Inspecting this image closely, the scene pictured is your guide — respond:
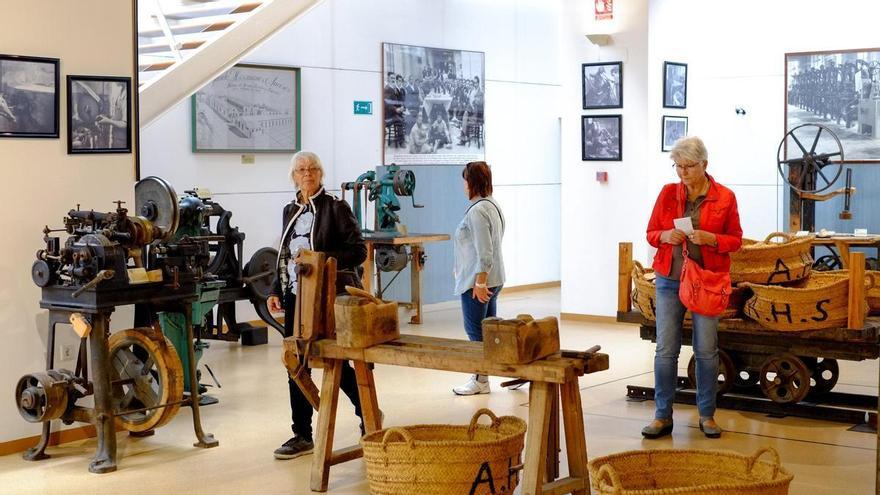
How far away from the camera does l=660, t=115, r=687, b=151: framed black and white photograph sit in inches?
440

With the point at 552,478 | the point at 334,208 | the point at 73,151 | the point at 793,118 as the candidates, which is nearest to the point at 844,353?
the point at 552,478

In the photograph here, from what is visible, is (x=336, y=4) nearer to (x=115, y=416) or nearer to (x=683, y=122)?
(x=683, y=122)

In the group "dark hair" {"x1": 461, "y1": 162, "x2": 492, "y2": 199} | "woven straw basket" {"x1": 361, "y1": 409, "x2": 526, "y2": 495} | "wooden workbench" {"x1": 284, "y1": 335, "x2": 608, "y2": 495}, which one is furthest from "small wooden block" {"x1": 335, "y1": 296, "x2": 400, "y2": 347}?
"dark hair" {"x1": 461, "y1": 162, "x2": 492, "y2": 199}

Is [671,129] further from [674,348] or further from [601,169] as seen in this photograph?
[674,348]

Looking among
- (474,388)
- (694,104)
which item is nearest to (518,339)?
(474,388)

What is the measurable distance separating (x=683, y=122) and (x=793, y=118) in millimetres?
1478

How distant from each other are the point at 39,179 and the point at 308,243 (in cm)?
161

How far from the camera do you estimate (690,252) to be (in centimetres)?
635

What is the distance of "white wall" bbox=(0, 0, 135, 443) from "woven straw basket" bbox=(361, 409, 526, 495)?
8.58 feet

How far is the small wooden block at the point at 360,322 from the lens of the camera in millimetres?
5430

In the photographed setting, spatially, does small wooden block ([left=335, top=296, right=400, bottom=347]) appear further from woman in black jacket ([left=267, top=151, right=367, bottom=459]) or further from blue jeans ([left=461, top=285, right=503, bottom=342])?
blue jeans ([left=461, top=285, right=503, bottom=342])

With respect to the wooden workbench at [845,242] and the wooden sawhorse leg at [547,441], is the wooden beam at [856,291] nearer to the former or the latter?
the wooden sawhorse leg at [547,441]

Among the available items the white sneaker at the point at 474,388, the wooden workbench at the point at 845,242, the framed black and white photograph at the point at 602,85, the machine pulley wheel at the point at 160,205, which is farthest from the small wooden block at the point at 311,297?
the framed black and white photograph at the point at 602,85

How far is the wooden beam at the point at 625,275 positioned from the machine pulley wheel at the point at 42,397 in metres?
3.27
